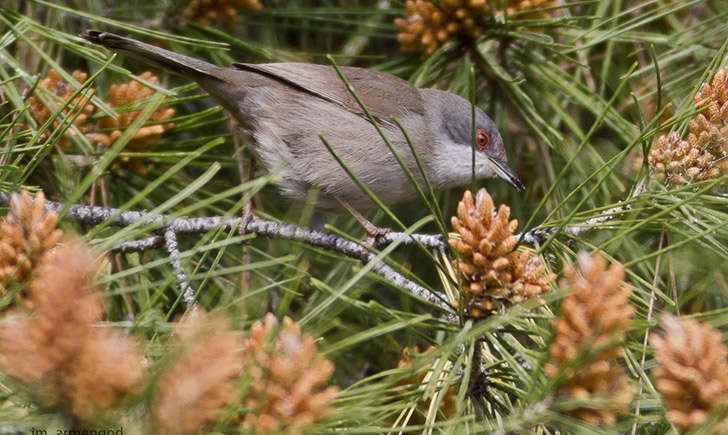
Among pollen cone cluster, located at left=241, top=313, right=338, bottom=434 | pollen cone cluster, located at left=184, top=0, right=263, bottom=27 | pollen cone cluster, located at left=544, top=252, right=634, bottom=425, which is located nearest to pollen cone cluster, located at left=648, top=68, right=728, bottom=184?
pollen cone cluster, located at left=544, top=252, right=634, bottom=425

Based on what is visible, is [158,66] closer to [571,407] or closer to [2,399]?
[2,399]

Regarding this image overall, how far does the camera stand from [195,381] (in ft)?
3.81

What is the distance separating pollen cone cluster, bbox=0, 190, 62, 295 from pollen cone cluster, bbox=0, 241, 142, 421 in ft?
1.40

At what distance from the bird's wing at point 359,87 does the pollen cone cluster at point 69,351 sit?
2.80 m

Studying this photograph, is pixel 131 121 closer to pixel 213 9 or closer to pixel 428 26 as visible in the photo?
pixel 213 9

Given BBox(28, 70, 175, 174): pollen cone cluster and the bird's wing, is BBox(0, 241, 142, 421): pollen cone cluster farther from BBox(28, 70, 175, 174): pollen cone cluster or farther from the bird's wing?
the bird's wing

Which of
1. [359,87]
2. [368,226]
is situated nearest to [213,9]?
[359,87]

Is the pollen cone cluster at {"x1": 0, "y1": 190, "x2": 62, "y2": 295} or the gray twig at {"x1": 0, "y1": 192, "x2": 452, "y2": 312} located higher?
the pollen cone cluster at {"x1": 0, "y1": 190, "x2": 62, "y2": 295}

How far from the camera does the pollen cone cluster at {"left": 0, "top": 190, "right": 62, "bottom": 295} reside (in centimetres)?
163

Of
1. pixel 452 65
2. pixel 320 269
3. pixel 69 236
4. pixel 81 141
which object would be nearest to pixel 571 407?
pixel 69 236

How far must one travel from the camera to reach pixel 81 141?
9.53 feet

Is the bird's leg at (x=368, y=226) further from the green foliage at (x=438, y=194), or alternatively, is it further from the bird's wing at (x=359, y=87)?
the bird's wing at (x=359, y=87)

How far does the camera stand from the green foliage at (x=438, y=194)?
5.90ft

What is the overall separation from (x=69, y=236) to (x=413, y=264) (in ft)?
10.5
